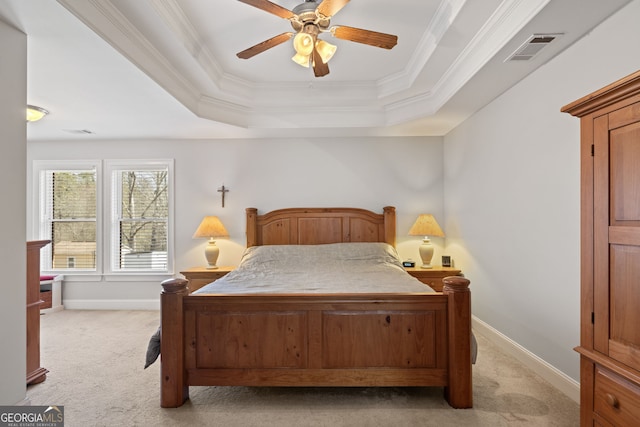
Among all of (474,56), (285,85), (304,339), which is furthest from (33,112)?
(474,56)

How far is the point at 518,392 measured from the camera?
7.68 ft

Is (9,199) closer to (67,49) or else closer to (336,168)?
(67,49)

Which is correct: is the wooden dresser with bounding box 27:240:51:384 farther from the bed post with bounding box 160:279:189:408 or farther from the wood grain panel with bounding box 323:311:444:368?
the wood grain panel with bounding box 323:311:444:368

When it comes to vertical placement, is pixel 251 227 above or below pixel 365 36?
below

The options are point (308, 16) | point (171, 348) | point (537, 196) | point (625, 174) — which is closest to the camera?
point (625, 174)

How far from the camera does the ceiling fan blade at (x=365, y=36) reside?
2104mm

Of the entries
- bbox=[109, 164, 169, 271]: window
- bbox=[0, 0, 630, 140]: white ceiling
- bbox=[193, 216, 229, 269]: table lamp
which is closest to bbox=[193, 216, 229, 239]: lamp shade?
bbox=[193, 216, 229, 269]: table lamp

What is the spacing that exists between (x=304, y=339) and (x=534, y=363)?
180cm

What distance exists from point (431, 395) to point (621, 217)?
1597 mm

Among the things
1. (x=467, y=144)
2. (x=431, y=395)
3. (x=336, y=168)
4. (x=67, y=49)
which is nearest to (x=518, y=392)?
(x=431, y=395)

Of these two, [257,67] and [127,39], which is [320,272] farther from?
[127,39]

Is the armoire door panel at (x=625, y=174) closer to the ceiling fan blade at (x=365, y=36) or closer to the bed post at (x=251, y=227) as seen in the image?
the ceiling fan blade at (x=365, y=36)

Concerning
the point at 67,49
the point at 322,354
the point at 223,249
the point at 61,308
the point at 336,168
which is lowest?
the point at 61,308

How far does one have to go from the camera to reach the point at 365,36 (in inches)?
84.4
